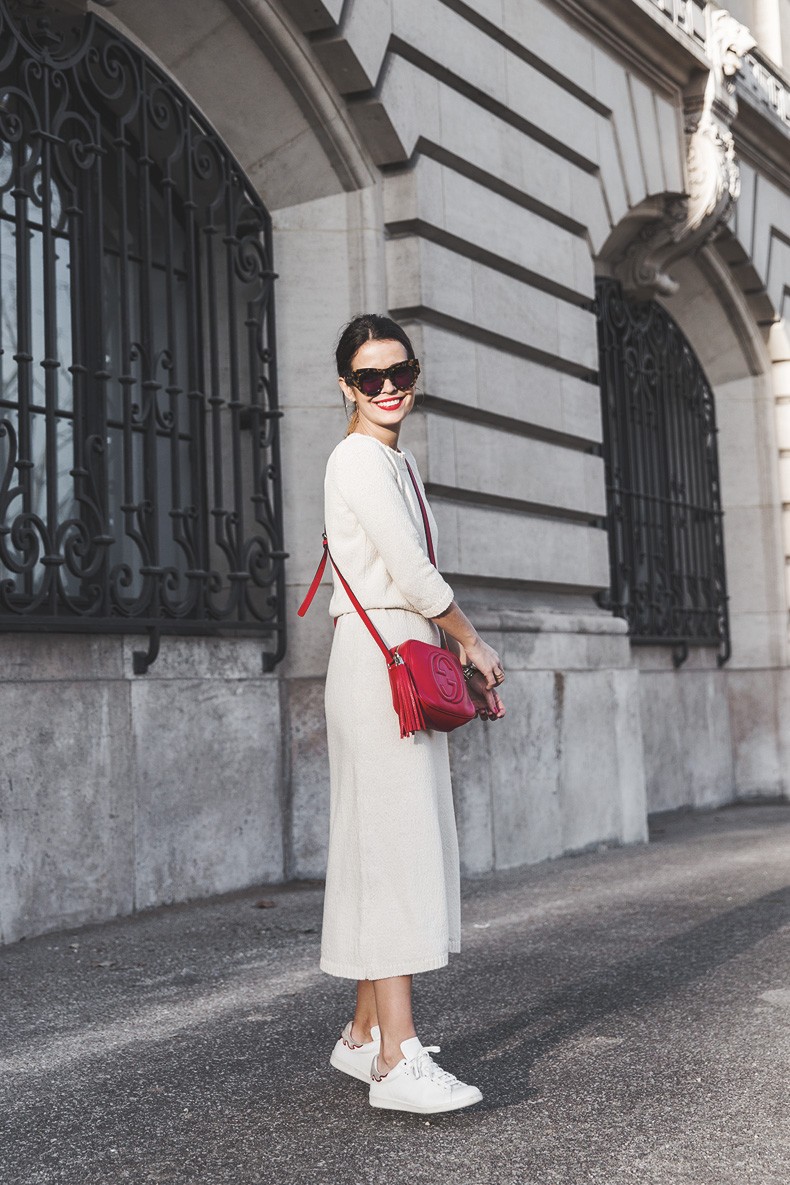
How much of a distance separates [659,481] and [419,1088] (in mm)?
9316

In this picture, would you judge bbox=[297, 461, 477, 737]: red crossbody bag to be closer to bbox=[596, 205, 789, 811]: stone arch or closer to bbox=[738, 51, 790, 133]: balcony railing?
bbox=[596, 205, 789, 811]: stone arch

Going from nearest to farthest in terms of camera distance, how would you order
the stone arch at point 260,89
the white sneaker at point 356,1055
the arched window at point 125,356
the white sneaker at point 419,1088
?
the white sneaker at point 419,1088 < the white sneaker at point 356,1055 < the arched window at point 125,356 < the stone arch at point 260,89

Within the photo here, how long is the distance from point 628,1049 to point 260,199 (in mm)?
5402

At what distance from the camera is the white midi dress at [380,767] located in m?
3.31

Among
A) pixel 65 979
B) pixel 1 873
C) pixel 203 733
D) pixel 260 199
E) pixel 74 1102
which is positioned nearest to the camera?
pixel 74 1102

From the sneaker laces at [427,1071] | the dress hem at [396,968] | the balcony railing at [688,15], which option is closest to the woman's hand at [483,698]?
the dress hem at [396,968]

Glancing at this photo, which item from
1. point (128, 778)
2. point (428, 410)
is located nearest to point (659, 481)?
point (428, 410)

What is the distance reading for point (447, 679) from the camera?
3334 millimetres

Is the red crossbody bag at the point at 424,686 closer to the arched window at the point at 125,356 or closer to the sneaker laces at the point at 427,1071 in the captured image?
the sneaker laces at the point at 427,1071

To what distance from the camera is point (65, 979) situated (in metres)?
5.03

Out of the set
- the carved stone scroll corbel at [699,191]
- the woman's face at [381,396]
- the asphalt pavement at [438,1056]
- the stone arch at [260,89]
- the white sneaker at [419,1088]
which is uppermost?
the carved stone scroll corbel at [699,191]

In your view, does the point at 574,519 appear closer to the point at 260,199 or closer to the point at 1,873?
the point at 260,199

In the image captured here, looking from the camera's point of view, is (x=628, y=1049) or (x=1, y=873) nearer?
(x=628, y=1049)

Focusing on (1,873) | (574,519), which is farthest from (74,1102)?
(574,519)
